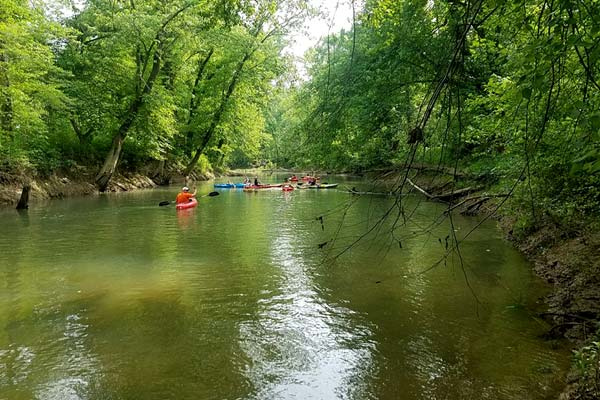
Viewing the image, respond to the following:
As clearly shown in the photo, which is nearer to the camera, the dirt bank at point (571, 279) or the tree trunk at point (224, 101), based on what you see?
the dirt bank at point (571, 279)

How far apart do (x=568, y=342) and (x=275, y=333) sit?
3.30m

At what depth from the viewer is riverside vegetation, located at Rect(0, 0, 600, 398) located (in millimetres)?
2941

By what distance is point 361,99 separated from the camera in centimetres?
1603

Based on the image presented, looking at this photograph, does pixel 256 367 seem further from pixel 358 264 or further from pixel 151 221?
pixel 151 221

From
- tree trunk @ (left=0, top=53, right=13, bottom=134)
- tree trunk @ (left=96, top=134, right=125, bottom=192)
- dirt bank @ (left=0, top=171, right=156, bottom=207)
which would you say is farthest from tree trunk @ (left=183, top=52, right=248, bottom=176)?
tree trunk @ (left=0, top=53, right=13, bottom=134)

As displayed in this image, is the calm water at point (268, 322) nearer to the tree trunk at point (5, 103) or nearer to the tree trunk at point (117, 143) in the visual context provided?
the tree trunk at point (5, 103)

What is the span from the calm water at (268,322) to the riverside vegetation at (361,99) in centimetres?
76

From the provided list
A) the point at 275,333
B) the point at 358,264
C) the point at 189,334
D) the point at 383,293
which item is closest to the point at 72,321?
the point at 189,334

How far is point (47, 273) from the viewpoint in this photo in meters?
7.68

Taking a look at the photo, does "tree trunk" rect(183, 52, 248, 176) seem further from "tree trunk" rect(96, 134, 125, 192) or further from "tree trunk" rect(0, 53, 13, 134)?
"tree trunk" rect(0, 53, 13, 134)

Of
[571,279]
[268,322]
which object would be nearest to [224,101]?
[268,322]

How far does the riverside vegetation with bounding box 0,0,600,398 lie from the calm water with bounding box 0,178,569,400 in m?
0.76

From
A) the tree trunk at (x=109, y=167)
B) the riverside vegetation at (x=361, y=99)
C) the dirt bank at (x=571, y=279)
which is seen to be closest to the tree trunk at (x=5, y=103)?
the riverside vegetation at (x=361, y=99)

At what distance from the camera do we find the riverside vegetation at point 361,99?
2.94 m
